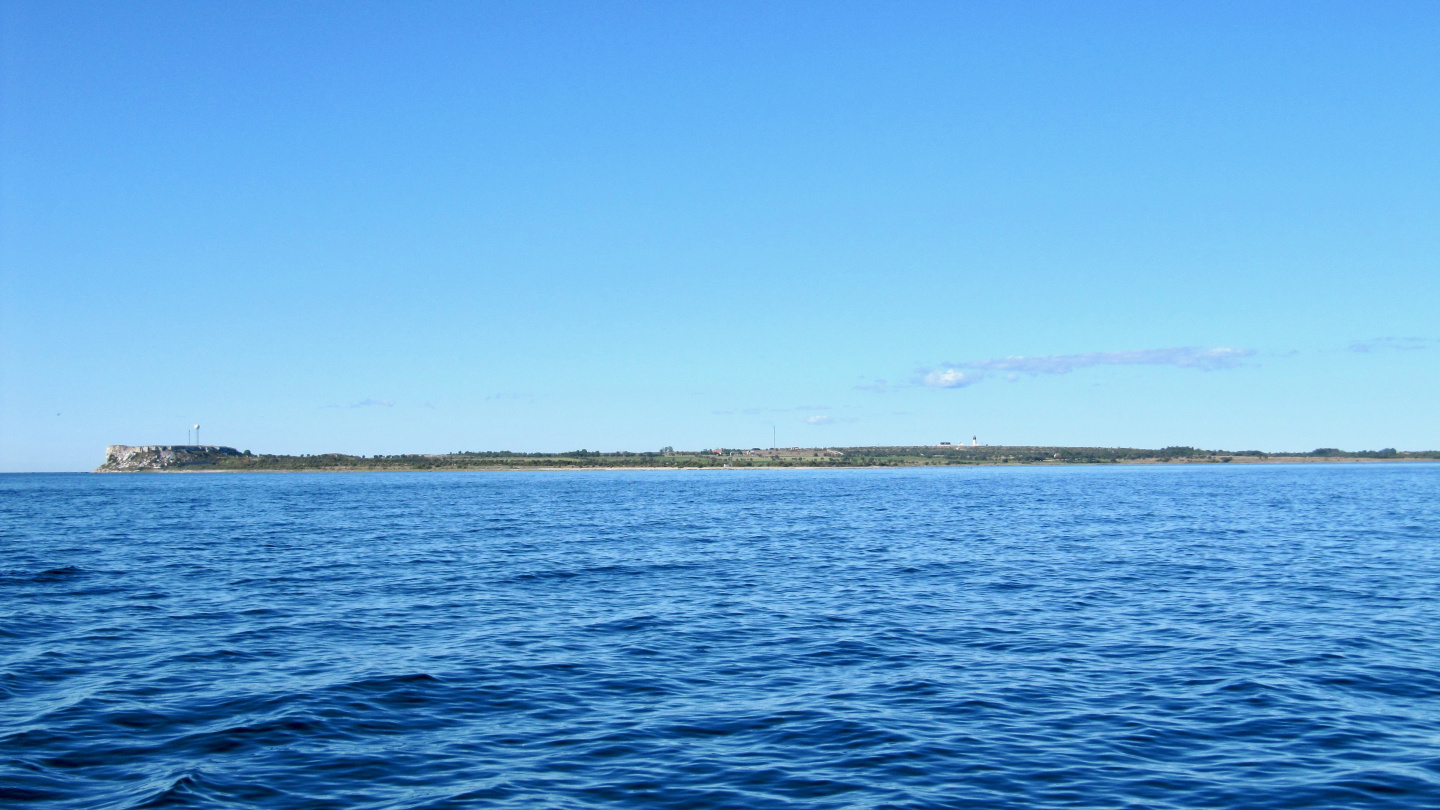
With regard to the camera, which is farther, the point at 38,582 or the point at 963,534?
the point at 963,534

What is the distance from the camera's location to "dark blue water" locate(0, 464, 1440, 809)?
47.0 feet

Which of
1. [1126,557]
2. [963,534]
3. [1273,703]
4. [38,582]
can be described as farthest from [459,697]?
→ [963,534]

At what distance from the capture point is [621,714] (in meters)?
18.0

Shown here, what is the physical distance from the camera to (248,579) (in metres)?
38.6

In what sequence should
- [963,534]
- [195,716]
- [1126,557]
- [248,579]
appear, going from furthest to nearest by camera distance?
1. [963,534]
2. [1126,557]
3. [248,579]
4. [195,716]

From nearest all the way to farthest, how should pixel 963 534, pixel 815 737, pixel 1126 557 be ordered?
1. pixel 815 737
2. pixel 1126 557
3. pixel 963 534

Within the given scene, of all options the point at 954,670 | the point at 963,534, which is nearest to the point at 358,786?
the point at 954,670

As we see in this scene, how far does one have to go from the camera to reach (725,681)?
20547mm

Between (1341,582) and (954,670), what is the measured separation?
2290 centimetres

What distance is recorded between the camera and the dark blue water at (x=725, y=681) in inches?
563

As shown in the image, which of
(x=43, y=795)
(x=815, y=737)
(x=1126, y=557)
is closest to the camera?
(x=43, y=795)

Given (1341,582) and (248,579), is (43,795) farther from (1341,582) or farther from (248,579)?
(1341,582)

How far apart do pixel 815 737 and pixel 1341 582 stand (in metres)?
28.9

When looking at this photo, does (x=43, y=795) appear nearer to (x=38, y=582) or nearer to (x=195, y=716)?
(x=195, y=716)
